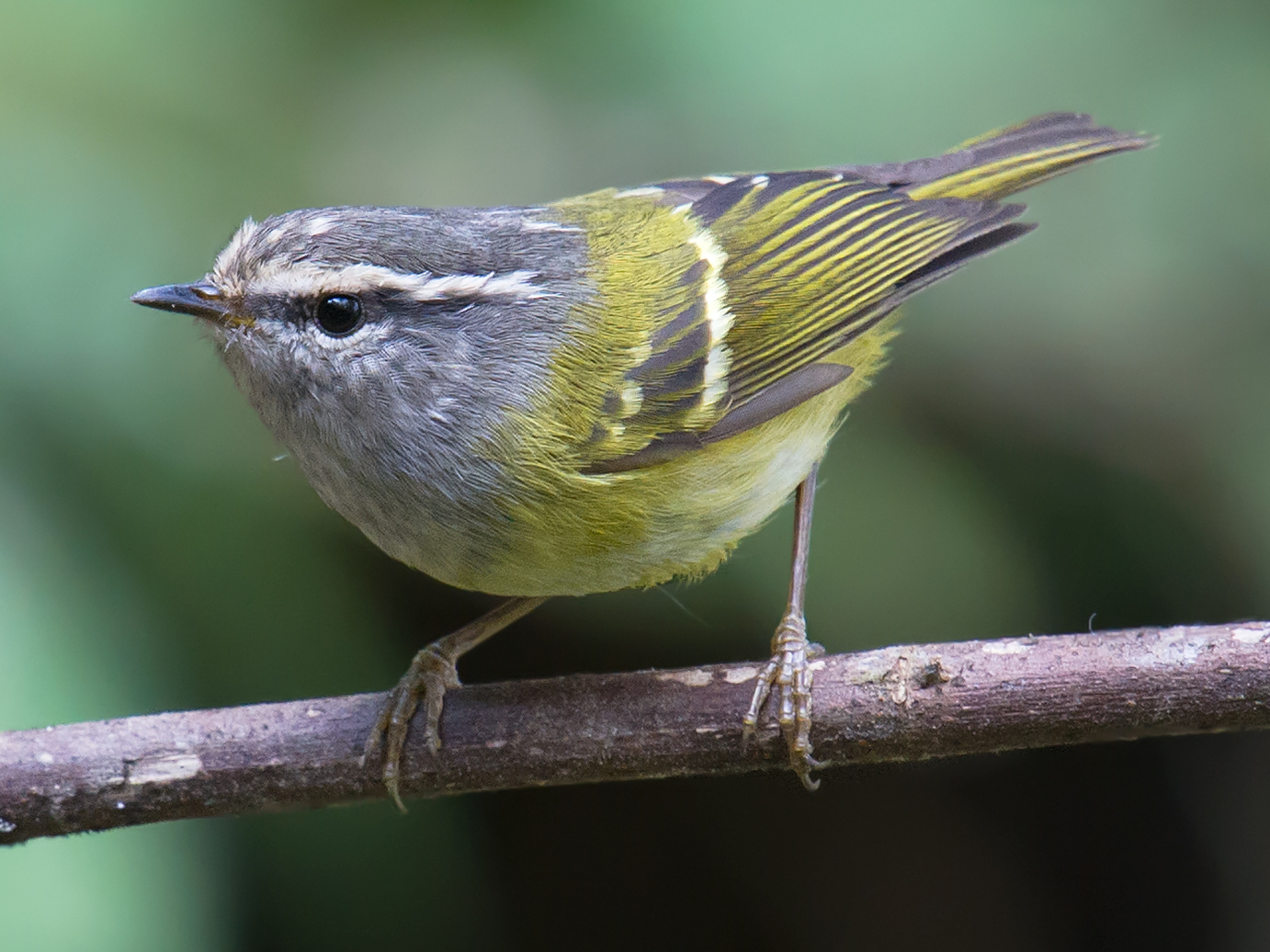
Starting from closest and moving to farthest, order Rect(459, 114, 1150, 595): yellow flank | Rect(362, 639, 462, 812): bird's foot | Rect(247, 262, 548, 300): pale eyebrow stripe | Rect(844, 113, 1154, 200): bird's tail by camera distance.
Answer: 1. Rect(247, 262, 548, 300): pale eyebrow stripe
2. Rect(459, 114, 1150, 595): yellow flank
3. Rect(362, 639, 462, 812): bird's foot
4. Rect(844, 113, 1154, 200): bird's tail

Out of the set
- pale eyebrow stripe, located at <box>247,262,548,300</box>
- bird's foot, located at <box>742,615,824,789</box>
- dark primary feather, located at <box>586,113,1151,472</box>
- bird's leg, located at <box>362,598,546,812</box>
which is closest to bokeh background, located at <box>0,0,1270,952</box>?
bird's leg, located at <box>362,598,546,812</box>

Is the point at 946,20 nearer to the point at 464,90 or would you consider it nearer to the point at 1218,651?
the point at 464,90

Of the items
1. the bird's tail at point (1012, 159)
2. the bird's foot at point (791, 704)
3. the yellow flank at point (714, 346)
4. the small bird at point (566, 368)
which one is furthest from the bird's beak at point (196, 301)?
the bird's tail at point (1012, 159)

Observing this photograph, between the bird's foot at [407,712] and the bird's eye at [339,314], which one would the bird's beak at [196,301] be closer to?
the bird's eye at [339,314]

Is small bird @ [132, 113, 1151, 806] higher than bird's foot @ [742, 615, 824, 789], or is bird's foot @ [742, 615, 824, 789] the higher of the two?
small bird @ [132, 113, 1151, 806]

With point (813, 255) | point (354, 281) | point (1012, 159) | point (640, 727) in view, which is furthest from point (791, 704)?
point (1012, 159)

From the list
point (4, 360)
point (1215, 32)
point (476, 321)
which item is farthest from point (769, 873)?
point (1215, 32)

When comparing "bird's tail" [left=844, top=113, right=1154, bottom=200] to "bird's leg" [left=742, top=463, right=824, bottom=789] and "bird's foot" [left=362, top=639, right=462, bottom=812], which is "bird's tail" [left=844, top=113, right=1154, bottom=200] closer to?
"bird's leg" [left=742, top=463, right=824, bottom=789]
